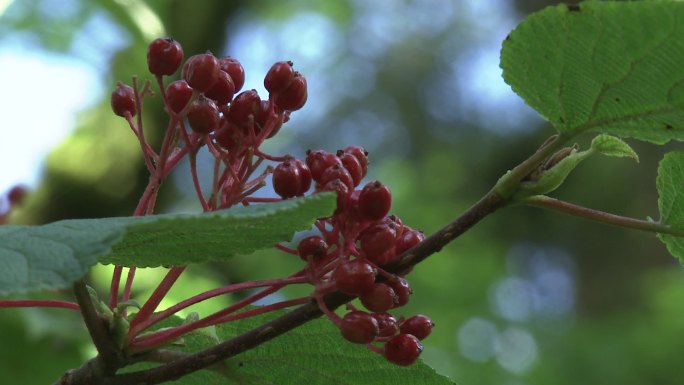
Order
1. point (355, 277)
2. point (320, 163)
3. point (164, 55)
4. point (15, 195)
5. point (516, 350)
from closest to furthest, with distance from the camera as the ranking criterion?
point (355, 277) < point (320, 163) < point (164, 55) < point (15, 195) < point (516, 350)

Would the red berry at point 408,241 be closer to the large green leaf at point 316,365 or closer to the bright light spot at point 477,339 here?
the large green leaf at point 316,365

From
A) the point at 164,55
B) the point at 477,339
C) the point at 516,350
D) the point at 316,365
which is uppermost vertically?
the point at 164,55

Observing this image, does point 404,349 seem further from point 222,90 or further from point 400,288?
point 222,90

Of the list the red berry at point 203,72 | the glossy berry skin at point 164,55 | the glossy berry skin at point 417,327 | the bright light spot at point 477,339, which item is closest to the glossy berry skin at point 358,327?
the glossy berry skin at point 417,327

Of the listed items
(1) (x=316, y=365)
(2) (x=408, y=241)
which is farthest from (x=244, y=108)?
(1) (x=316, y=365)

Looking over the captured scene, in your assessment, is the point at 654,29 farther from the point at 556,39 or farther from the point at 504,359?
the point at 504,359

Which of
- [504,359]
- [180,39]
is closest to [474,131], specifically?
[180,39]
